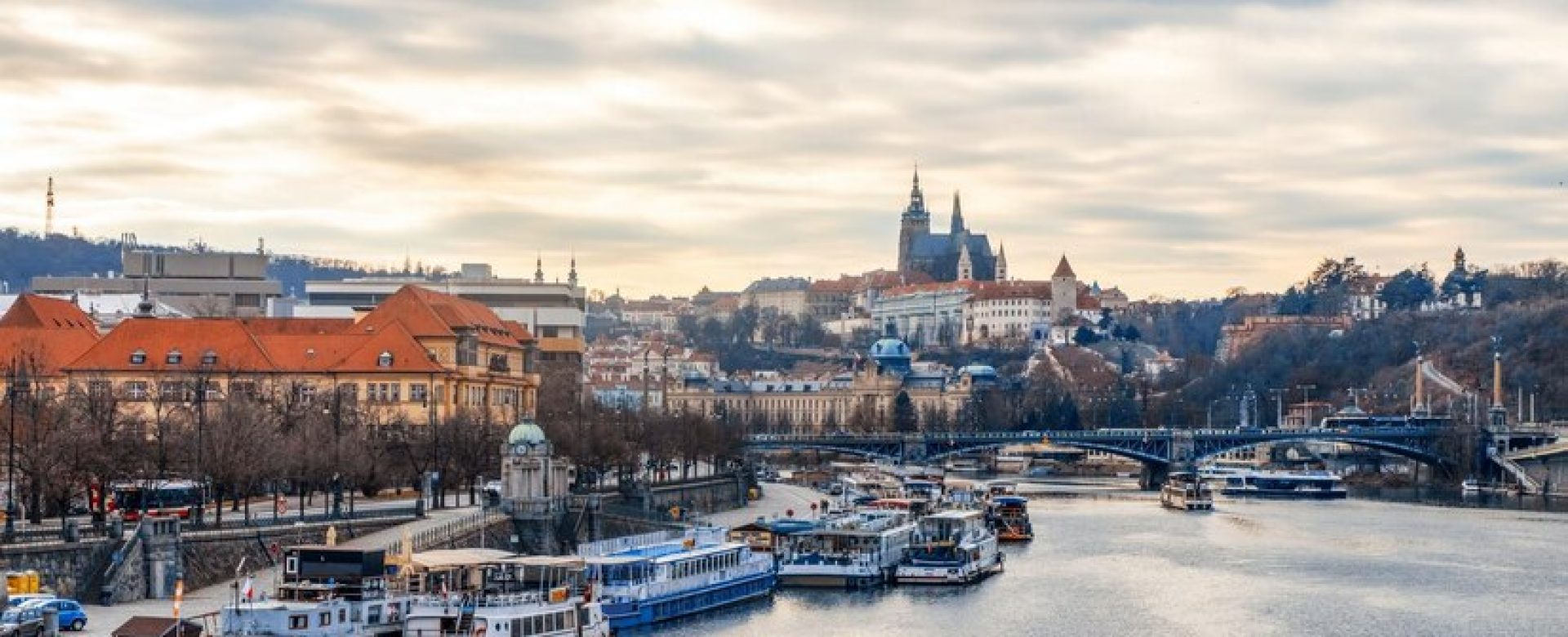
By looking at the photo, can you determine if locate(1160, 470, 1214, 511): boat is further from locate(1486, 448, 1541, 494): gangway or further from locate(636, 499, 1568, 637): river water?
locate(1486, 448, 1541, 494): gangway

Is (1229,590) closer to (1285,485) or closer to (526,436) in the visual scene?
(526,436)

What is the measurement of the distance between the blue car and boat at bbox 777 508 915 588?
25543mm

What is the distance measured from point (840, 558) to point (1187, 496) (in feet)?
146

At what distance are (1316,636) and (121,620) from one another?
90.3 feet

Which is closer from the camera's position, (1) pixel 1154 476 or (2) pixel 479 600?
(2) pixel 479 600

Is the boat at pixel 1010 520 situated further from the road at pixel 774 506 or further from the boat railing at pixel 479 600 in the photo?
the boat railing at pixel 479 600

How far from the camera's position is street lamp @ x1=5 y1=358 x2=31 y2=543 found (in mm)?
51469

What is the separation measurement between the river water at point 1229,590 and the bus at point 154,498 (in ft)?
41.2

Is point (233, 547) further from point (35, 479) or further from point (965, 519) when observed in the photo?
point (965, 519)

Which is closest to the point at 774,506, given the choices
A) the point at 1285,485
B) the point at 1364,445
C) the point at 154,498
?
the point at 1285,485

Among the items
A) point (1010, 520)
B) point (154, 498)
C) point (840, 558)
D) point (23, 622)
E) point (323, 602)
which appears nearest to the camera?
point (23, 622)

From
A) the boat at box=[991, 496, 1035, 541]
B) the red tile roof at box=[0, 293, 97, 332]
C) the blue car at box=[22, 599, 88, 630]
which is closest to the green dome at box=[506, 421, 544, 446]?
the blue car at box=[22, 599, 88, 630]

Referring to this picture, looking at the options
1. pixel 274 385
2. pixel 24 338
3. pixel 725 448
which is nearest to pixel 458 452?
pixel 274 385

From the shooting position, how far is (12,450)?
54906mm
